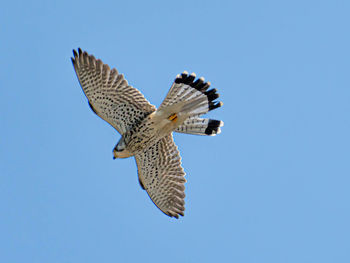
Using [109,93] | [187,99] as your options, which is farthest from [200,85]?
[109,93]

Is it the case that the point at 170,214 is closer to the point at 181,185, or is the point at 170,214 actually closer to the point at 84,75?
the point at 181,185

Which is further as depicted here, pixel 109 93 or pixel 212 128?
pixel 212 128

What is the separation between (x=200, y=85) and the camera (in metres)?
13.0

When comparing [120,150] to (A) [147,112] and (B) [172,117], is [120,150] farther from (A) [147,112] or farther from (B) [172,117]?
(B) [172,117]

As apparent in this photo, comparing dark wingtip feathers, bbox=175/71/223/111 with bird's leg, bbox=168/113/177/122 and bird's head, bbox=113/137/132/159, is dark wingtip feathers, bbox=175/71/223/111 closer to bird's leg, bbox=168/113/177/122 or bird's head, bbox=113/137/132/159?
bird's leg, bbox=168/113/177/122

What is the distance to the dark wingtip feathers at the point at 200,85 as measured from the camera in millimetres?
12898

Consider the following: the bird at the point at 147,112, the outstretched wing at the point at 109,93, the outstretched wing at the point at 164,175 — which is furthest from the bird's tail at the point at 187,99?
the outstretched wing at the point at 164,175

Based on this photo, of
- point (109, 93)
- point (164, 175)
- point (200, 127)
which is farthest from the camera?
point (164, 175)

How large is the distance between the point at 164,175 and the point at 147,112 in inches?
55.3

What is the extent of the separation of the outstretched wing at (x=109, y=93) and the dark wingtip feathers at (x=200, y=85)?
2.41 feet

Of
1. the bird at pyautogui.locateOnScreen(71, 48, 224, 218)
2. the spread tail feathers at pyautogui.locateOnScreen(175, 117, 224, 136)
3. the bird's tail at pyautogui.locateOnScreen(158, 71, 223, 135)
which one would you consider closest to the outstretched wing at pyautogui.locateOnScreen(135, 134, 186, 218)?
the bird at pyautogui.locateOnScreen(71, 48, 224, 218)

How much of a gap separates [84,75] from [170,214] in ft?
10.4

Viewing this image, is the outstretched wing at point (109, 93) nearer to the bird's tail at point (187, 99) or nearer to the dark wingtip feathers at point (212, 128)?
the bird's tail at point (187, 99)

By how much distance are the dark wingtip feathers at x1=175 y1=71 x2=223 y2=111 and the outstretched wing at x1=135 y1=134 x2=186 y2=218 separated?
1.13 metres
